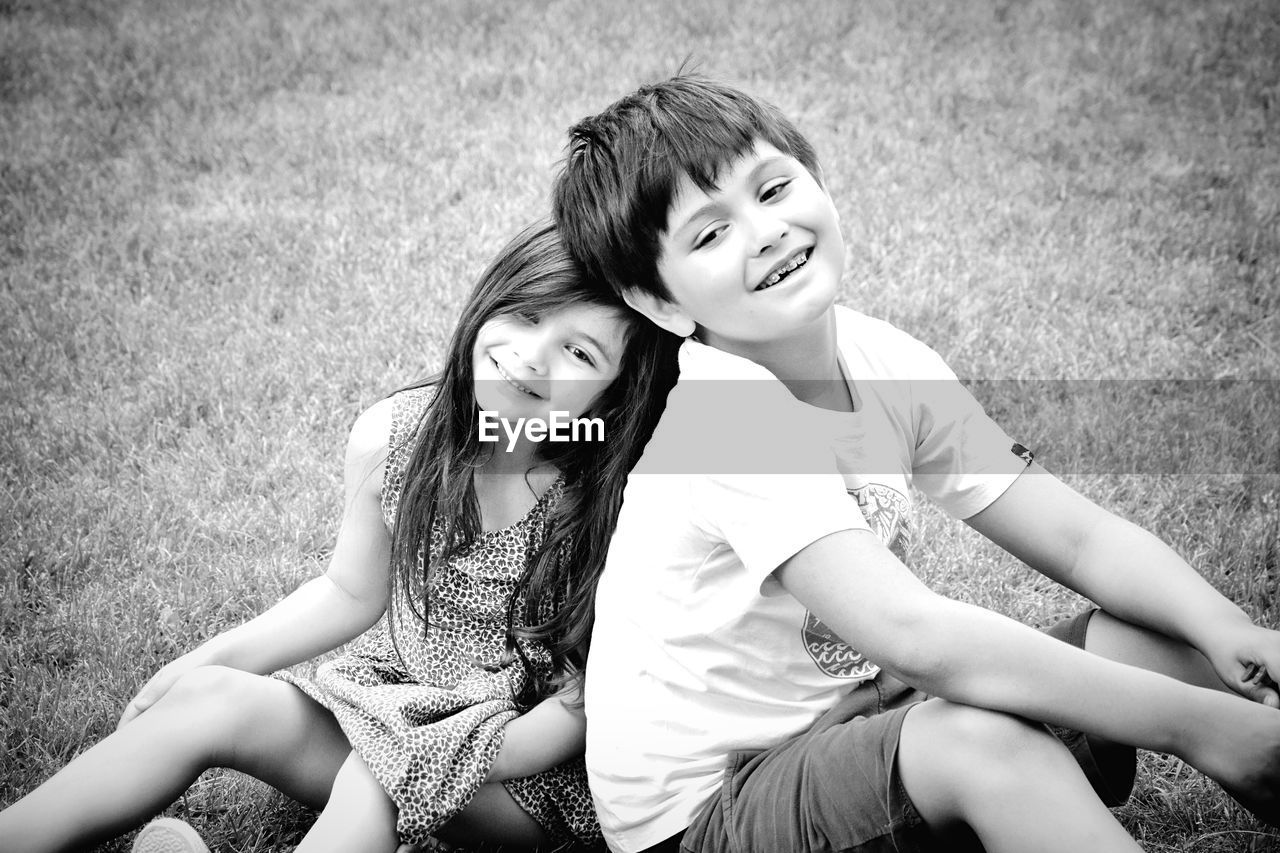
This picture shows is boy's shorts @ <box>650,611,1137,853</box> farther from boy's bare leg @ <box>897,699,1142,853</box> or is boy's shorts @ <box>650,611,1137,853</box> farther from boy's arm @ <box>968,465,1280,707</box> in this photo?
boy's arm @ <box>968,465,1280,707</box>

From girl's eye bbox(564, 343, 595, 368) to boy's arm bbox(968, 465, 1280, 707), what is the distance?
71 centimetres

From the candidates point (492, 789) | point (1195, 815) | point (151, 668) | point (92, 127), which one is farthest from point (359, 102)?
point (1195, 815)

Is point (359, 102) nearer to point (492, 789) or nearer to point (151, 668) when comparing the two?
point (151, 668)

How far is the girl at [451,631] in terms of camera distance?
176 centimetres

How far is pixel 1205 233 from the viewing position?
4.29 meters

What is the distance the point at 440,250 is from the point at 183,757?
271 cm

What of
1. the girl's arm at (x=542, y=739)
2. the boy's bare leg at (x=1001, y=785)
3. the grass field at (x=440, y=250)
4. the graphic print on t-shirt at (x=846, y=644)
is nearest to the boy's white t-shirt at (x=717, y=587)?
the graphic print on t-shirt at (x=846, y=644)

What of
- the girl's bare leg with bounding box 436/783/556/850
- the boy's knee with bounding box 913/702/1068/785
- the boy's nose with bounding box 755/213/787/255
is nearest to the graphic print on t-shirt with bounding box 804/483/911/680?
the boy's knee with bounding box 913/702/1068/785

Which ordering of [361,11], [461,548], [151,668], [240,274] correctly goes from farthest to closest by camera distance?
1. [361,11]
2. [240,274]
3. [151,668]
4. [461,548]

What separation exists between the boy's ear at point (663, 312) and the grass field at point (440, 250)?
3.71 feet

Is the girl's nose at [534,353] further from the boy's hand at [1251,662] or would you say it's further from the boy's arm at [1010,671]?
the boy's hand at [1251,662]

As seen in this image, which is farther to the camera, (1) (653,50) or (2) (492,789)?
(1) (653,50)

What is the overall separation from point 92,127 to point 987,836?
16.4 ft

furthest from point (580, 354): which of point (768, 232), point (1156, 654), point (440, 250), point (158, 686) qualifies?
point (440, 250)
